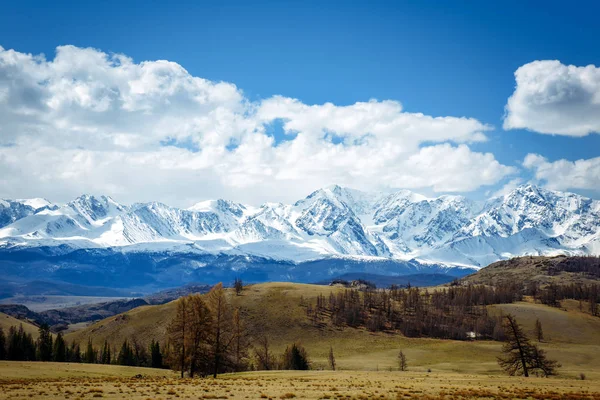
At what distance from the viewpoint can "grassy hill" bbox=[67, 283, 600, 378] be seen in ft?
398

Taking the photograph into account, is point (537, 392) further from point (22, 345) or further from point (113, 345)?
point (113, 345)

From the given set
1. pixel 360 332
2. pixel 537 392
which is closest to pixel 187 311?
pixel 537 392

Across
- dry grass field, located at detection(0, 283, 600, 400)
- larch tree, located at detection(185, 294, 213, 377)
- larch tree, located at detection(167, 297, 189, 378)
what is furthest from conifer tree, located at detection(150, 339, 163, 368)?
larch tree, located at detection(185, 294, 213, 377)

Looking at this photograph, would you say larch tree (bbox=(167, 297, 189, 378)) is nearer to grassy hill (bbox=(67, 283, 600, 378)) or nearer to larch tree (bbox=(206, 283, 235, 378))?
larch tree (bbox=(206, 283, 235, 378))

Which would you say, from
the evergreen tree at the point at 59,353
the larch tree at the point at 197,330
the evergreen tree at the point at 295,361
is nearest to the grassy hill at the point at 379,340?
the evergreen tree at the point at 295,361

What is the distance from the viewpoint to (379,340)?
164 meters

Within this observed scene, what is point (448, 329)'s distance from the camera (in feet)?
595

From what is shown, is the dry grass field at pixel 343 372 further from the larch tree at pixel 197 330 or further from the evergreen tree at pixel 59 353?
the evergreen tree at pixel 59 353

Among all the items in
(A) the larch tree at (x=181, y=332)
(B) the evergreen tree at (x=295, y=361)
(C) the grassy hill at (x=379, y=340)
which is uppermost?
(A) the larch tree at (x=181, y=332)

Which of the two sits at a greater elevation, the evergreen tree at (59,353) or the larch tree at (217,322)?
the larch tree at (217,322)

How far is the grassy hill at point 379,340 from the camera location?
398ft

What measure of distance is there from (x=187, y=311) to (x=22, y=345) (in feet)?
250

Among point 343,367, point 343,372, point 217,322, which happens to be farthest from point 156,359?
point 343,372

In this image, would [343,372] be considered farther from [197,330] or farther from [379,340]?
[379,340]
